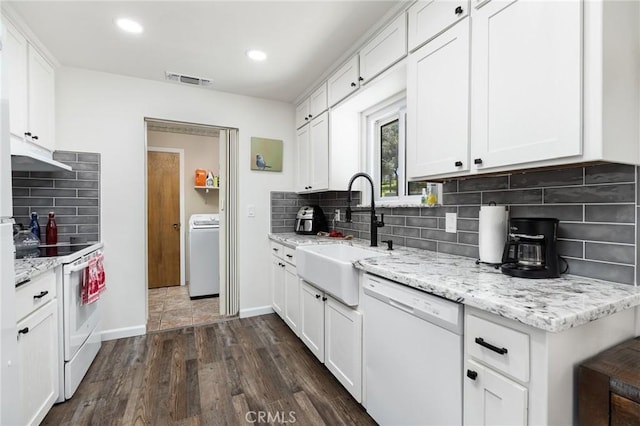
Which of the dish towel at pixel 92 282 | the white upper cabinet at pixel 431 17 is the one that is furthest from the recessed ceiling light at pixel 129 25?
the white upper cabinet at pixel 431 17

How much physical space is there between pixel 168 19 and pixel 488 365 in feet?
8.28

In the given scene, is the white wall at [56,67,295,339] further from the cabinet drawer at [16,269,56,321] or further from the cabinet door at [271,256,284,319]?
the cabinet door at [271,256,284,319]

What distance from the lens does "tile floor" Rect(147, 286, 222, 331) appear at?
9.96 ft

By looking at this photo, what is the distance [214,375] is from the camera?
2.07m

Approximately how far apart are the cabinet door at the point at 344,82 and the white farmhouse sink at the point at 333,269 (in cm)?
125

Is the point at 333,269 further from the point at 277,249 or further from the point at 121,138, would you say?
the point at 121,138

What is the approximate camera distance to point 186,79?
9.12 ft

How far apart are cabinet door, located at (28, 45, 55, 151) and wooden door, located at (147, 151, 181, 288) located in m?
1.84

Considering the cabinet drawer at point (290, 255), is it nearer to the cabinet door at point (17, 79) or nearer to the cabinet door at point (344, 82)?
the cabinet door at point (344, 82)

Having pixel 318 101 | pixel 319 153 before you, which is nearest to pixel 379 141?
pixel 319 153

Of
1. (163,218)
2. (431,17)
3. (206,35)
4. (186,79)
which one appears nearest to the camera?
(431,17)

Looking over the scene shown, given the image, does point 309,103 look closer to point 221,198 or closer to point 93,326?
point 221,198

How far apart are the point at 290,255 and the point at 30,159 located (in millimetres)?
1926

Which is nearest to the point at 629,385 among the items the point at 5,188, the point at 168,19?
the point at 5,188
